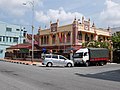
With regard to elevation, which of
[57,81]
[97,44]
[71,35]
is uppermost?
[71,35]

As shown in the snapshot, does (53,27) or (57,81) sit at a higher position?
(53,27)

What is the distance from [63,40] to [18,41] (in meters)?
34.0

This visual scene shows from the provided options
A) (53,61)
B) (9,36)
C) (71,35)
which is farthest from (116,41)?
(9,36)

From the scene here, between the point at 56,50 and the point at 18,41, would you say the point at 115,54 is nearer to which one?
the point at 56,50

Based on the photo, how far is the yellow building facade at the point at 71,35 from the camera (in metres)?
47.6

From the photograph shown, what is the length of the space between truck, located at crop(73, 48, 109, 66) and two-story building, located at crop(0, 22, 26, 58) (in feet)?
149

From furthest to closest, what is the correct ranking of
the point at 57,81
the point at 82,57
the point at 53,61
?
the point at 82,57 → the point at 53,61 → the point at 57,81

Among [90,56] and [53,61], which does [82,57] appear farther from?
[53,61]

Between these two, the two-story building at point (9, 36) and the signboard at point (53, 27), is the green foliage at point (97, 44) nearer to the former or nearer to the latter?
the signboard at point (53, 27)

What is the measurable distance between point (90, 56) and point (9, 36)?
48210 mm

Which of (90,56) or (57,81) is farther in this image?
(90,56)

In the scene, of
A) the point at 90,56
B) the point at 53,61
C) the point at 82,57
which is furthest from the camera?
the point at 90,56

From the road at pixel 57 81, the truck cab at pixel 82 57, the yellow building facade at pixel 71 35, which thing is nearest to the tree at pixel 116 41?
the yellow building facade at pixel 71 35

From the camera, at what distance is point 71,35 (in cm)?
4816
